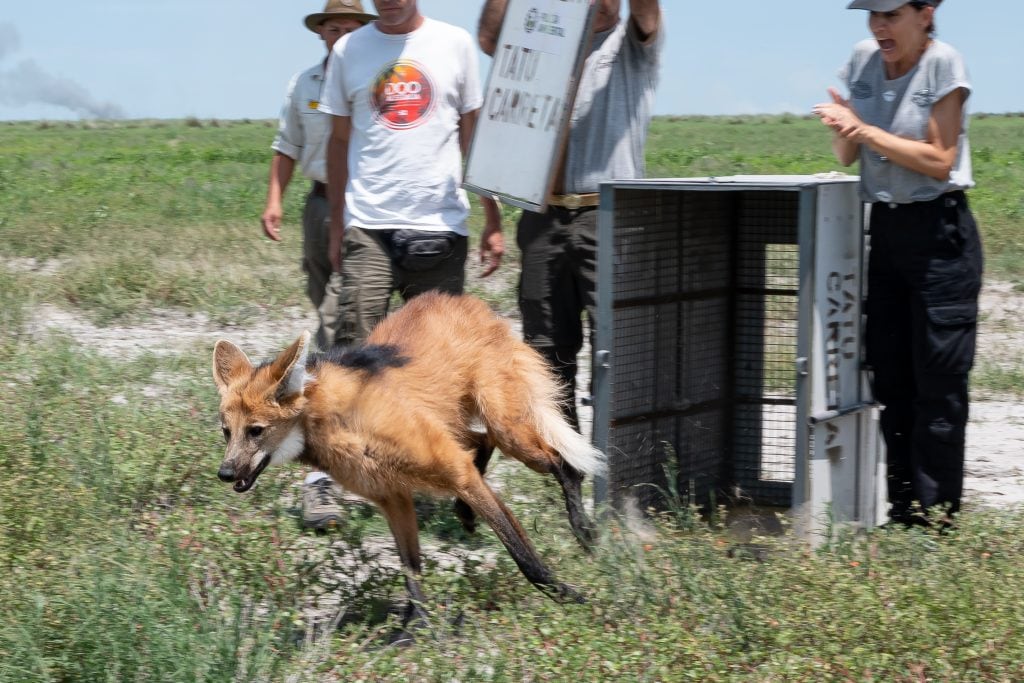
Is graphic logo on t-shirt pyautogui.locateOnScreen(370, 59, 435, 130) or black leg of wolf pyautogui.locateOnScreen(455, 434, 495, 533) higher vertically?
graphic logo on t-shirt pyautogui.locateOnScreen(370, 59, 435, 130)

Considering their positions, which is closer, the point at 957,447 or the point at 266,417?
the point at 266,417

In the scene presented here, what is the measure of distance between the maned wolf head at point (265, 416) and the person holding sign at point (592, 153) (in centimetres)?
129

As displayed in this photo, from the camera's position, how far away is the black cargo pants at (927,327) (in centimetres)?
453

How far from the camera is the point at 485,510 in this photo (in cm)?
432

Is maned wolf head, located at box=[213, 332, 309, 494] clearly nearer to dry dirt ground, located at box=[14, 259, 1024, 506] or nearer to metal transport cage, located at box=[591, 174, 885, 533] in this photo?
metal transport cage, located at box=[591, 174, 885, 533]

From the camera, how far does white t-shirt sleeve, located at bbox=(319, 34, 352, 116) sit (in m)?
5.21

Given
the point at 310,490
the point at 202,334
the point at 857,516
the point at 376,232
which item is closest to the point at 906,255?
the point at 857,516

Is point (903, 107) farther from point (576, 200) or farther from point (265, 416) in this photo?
point (265, 416)

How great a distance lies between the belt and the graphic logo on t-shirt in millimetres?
641

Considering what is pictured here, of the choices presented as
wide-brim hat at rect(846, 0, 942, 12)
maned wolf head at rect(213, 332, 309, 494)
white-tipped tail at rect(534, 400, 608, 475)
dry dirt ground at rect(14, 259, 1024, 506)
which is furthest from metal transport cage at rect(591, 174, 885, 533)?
dry dirt ground at rect(14, 259, 1024, 506)

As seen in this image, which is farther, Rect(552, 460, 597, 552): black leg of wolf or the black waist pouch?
the black waist pouch

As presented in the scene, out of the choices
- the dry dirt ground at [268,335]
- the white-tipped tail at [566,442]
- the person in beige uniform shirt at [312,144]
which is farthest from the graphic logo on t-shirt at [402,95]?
the dry dirt ground at [268,335]

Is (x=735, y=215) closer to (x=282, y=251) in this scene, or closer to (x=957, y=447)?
(x=957, y=447)

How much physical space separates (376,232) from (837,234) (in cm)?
185
